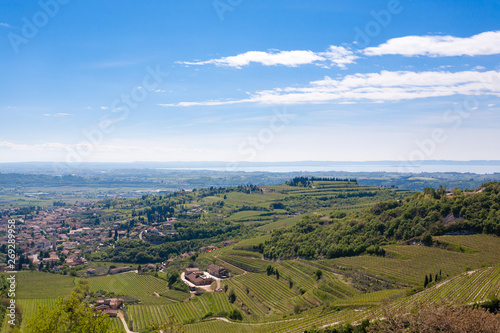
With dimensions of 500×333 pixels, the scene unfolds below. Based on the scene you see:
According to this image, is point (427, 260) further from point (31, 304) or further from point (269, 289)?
point (31, 304)

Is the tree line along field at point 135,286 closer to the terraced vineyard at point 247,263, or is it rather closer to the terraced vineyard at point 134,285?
the terraced vineyard at point 134,285

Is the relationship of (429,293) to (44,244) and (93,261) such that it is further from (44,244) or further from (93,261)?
(44,244)

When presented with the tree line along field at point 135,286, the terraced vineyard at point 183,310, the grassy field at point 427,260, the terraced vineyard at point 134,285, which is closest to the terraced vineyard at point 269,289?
the terraced vineyard at point 183,310

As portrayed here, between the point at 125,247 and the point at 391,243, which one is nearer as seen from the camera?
the point at 391,243

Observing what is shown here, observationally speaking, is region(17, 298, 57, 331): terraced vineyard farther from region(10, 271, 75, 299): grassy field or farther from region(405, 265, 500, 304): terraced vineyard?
region(405, 265, 500, 304): terraced vineyard

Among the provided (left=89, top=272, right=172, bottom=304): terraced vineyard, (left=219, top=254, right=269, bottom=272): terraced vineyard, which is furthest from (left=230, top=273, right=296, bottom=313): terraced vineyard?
(left=89, top=272, right=172, bottom=304): terraced vineyard

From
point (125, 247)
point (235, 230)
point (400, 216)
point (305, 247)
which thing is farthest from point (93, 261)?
point (400, 216)

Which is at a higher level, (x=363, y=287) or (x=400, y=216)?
(x=400, y=216)
